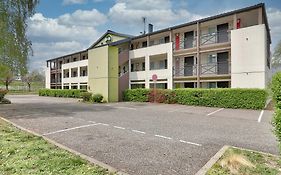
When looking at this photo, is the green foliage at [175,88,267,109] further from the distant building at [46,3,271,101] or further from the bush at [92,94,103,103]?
the bush at [92,94,103,103]

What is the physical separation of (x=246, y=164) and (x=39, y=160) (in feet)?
15.1

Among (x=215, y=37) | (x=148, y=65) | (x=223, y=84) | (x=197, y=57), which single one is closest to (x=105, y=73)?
Result: (x=148, y=65)

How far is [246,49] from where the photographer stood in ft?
58.1

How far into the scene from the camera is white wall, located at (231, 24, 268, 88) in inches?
663

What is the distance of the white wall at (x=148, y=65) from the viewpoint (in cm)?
2309

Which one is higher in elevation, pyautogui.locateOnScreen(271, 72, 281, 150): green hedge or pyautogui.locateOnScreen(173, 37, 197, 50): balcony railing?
pyautogui.locateOnScreen(173, 37, 197, 50): balcony railing

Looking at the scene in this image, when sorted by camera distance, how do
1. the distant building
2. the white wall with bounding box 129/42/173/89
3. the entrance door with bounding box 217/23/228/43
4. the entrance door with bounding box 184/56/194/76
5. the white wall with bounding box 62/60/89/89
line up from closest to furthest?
the distant building
the entrance door with bounding box 217/23/228/43
the entrance door with bounding box 184/56/194/76
the white wall with bounding box 129/42/173/89
the white wall with bounding box 62/60/89/89

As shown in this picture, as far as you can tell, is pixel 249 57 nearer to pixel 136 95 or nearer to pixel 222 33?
pixel 222 33

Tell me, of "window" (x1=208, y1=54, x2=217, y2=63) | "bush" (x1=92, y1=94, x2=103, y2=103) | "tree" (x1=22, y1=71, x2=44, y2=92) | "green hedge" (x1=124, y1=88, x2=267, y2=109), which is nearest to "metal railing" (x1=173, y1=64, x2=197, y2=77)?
"window" (x1=208, y1=54, x2=217, y2=63)

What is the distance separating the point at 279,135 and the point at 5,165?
19.0ft

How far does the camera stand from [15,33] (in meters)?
13.7

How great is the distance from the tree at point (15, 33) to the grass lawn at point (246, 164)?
1411 centimetres

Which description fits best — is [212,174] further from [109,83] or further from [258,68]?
[109,83]

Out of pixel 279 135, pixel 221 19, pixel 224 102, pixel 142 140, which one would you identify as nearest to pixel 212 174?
pixel 279 135
